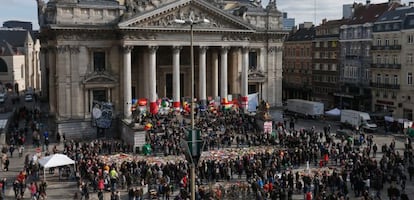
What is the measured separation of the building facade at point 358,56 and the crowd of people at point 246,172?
2732 centimetres

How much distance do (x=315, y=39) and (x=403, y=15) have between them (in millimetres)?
22664

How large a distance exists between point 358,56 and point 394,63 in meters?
9.09

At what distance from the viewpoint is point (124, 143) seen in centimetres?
4866

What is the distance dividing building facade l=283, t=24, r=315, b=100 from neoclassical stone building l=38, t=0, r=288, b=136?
27.2 m

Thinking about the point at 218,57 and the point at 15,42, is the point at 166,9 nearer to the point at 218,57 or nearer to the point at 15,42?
the point at 218,57

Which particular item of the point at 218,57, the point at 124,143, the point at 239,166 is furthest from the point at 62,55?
the point at 239,166

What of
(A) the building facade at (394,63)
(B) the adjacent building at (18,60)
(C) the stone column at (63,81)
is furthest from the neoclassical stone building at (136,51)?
(B) the adjacent building at (18,60)

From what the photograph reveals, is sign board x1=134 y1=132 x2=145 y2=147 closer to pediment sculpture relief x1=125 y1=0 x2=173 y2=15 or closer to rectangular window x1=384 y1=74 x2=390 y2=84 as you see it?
pediment sculpture relief x1=125 y1=0 x2=173 y2=15

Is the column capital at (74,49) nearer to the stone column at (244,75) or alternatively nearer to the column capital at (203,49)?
the column capital at (203,49)

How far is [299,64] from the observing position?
92.6m

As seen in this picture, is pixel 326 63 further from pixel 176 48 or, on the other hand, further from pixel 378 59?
pixel 176 48

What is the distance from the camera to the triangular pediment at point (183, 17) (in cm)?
5397

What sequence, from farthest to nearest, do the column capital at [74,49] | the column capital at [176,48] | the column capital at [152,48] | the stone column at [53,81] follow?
the stone column at [53,81], the column capital at [176,48], the column capital at [152,48], the column capital at [74,49]

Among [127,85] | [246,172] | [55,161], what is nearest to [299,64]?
[127,85]
